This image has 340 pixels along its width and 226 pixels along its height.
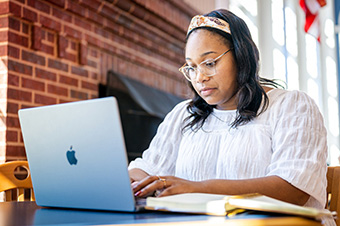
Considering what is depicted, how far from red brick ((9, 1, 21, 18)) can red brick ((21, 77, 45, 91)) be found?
1.29 ft

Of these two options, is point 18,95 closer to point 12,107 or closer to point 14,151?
point 12,107

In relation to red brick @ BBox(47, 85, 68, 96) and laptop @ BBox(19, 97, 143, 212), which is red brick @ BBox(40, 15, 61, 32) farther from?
laptop @ BBox(19, 97, 143, 212)

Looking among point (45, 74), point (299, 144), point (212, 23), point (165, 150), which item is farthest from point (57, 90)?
point (299, 144)

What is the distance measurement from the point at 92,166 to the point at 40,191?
27 centimetres

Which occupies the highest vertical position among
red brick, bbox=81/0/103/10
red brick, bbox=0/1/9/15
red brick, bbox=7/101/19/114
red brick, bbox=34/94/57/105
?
red brick, bbox=81/0/103/10

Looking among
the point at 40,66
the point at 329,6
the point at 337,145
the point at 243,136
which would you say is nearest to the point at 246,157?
the point at 243,136

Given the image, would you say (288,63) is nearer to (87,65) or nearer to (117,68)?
(117,68)

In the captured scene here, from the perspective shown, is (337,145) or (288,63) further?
(337,145)

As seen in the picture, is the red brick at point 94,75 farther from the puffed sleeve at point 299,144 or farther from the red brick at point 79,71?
the puffed sleeve at point 299,144

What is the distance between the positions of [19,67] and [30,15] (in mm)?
356

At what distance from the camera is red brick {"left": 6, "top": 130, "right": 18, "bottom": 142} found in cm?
282

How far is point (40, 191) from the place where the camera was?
4.24ft

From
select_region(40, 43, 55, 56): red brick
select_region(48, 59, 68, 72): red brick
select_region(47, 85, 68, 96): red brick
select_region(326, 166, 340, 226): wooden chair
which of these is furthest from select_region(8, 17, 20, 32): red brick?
select_region(326, 166, 340, 226): wooden chair

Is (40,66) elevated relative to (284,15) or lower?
lower
